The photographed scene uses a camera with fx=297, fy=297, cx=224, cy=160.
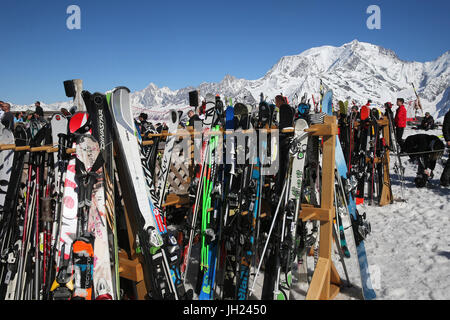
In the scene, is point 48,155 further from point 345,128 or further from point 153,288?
point 345,128

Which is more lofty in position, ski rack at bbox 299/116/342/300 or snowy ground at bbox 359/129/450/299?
ski rack at bbox 299/116/342/300

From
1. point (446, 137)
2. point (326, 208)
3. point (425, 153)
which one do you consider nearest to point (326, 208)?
point (326, 208)

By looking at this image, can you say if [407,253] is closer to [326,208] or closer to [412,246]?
[412,246]

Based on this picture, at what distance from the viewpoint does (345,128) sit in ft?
23.1

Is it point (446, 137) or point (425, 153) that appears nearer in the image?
point (446, 137)

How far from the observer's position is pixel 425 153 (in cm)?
740

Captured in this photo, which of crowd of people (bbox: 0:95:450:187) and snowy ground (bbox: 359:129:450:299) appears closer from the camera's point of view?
snowy ground (bbox: 359:129:450:299)

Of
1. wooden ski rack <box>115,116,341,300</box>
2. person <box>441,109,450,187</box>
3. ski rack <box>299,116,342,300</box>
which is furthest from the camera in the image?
person <box>441,109,450,187</box>

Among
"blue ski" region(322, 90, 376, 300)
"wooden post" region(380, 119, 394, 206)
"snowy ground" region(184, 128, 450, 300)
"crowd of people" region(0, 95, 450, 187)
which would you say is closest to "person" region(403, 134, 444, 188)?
"crowd of people" region(0, 95, 450, 187)

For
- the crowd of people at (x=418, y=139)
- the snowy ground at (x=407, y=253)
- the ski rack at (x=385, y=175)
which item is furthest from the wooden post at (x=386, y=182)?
the crowd of people at (x=418, y=139)

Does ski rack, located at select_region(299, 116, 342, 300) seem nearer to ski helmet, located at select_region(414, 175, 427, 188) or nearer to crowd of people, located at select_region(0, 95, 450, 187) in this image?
crowd of people, located at select_region(0, 95, 450, 187)

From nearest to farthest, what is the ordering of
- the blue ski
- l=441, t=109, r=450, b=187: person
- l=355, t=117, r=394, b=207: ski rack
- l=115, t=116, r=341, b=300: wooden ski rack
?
l=115, t=116, r=341, b=300: wooden ski rack < the blue ski < l=355, t=117, r=394, b=207: ski rack < l=441, t=109, r=450, b=187: person

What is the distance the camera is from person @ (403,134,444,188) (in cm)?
709
